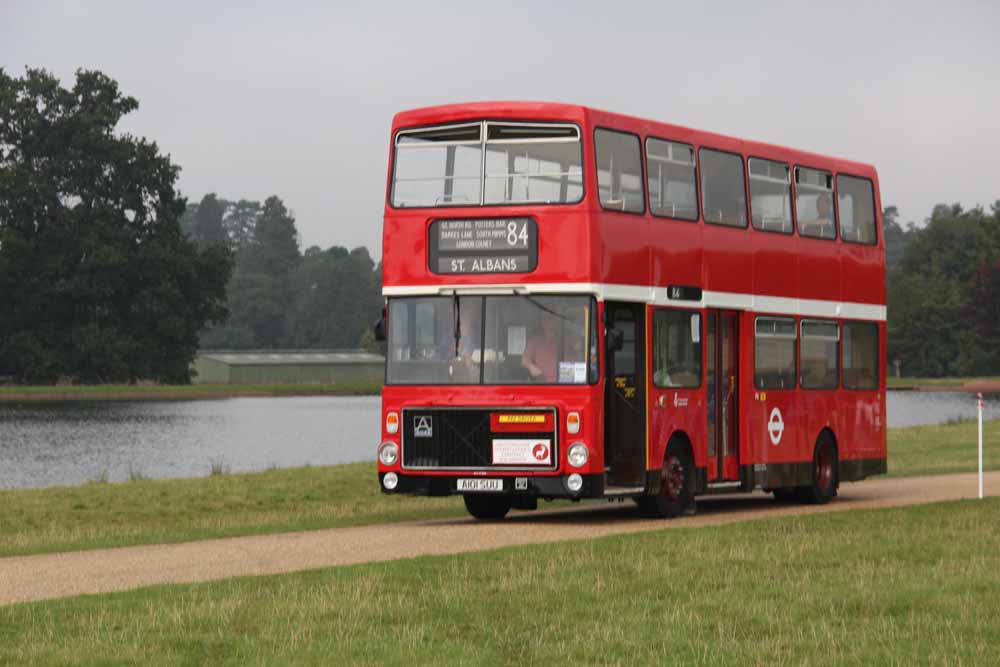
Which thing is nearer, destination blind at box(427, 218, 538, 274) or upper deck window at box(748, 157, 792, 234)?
destination blind at box(427, 218, 538, 274)

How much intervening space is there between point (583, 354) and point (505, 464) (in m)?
1.54

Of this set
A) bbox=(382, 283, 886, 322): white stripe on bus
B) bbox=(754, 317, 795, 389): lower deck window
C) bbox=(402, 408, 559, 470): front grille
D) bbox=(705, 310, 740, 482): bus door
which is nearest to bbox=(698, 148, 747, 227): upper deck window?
bbox=(382, 283, 886, 322): white stripe on bus

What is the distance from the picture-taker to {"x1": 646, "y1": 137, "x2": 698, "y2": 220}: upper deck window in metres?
24.0

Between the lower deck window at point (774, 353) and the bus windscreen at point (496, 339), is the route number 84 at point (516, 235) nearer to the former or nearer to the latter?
the bus windscreen at point (496, 339)

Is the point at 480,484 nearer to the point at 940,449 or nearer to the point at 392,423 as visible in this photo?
the point at 392,423

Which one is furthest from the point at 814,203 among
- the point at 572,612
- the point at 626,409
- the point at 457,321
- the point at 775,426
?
the point at 572,612

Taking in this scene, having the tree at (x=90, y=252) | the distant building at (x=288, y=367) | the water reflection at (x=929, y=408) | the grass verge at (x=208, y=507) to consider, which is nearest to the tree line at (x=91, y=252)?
the tree at (x=90, y=252)

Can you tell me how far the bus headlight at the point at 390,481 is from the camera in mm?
23109

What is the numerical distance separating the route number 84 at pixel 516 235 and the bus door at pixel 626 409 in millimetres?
1542

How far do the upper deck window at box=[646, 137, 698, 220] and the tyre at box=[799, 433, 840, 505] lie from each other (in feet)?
17.1

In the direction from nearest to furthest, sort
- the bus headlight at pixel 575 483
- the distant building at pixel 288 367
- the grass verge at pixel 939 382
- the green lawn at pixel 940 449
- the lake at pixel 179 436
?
the bus headlight at pixel 575 483
the green lawn at pixel 940 449
the lake at pixel 179 436
the grass verge at pixel 939 382
the distant building at pixel 288 367

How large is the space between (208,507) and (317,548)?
10.1 metres

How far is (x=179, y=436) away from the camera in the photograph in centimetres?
6544

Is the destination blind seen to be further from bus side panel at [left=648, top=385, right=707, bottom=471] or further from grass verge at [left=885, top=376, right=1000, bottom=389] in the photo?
grass verge at [left=885, top=376, right=1000, bottom=389]
